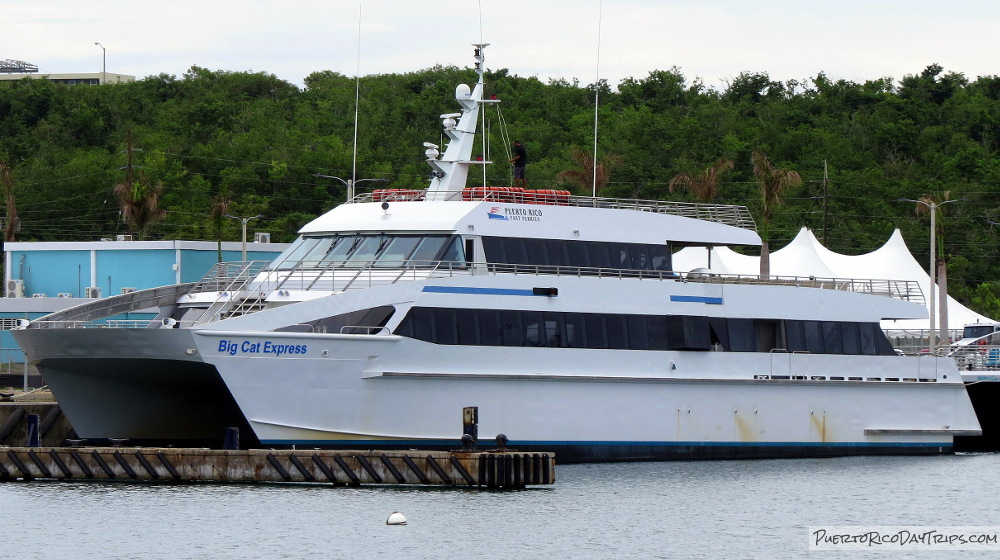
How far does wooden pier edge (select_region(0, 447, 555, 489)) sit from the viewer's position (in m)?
27.7

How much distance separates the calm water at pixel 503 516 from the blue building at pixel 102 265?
23197mm

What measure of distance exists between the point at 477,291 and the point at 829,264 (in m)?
24.4

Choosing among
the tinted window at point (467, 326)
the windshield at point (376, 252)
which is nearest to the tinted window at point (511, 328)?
the tinted window at point (467, 326)

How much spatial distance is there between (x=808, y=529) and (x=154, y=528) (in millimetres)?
10496

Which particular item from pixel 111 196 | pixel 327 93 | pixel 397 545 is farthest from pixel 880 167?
pixel 397 545

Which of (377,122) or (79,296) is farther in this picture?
(377,122)

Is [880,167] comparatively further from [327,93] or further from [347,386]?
[347,386]

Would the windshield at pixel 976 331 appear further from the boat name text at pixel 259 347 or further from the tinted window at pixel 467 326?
the boat name text at pixel 259 347

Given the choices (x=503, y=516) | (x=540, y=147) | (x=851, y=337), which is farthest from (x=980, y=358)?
(x=540, y=147)

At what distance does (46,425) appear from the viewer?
32.9 meters

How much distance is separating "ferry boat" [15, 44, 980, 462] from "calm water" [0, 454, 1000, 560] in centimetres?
173

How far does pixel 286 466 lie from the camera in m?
28.1

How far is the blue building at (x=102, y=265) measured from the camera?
169 feet

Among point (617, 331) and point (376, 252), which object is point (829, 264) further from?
point (376, 252)
